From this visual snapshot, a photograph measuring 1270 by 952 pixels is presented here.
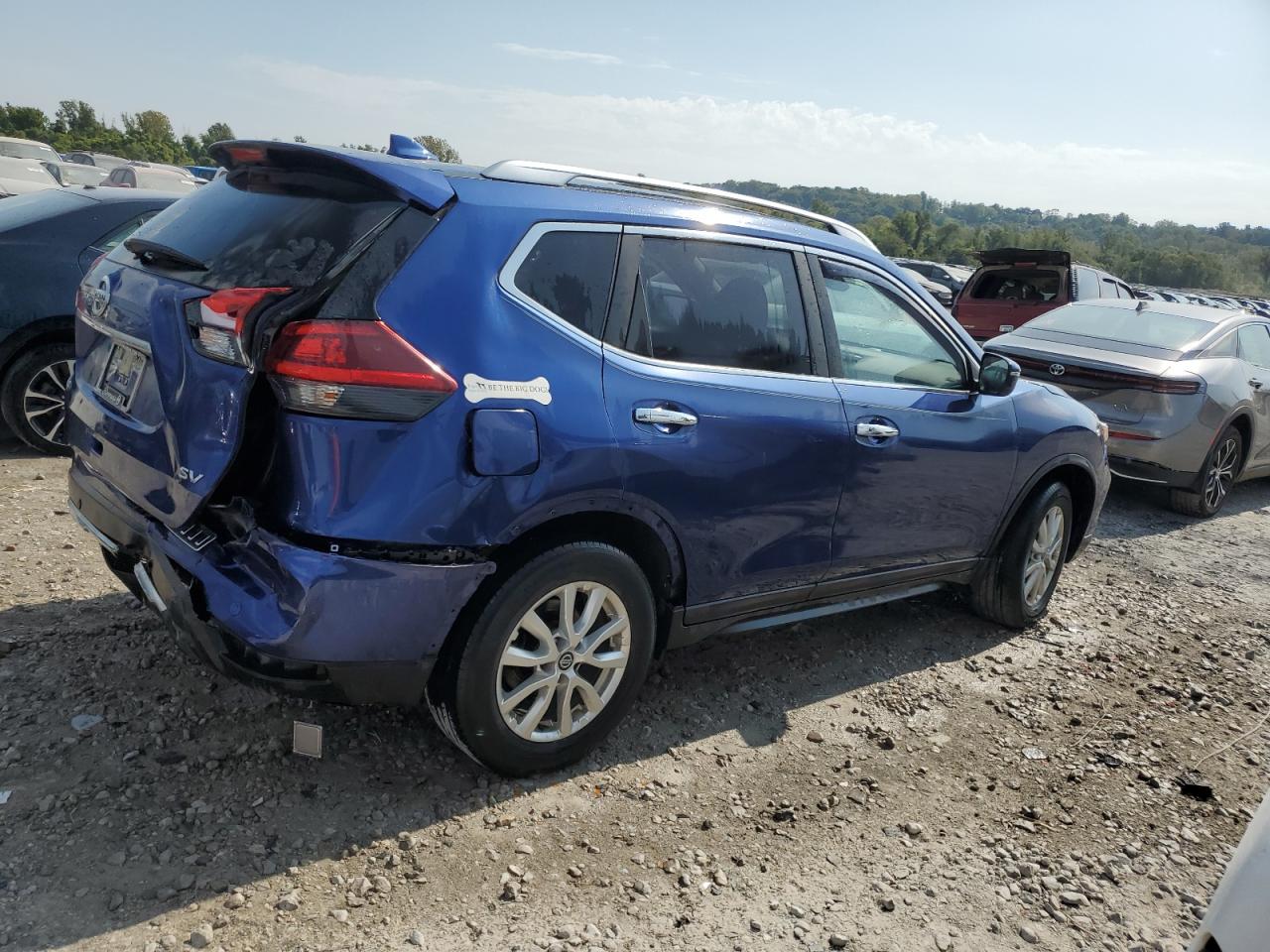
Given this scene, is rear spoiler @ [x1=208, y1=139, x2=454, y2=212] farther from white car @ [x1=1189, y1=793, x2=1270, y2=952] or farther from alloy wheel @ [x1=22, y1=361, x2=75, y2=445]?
alloy wheel @ [x1=22, y1=361, x2=75, y2=445]

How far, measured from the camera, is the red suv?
1251 cm

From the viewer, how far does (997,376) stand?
167 inches

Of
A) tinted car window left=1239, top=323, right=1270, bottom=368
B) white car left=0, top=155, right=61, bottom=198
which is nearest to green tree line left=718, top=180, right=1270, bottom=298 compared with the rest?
white car left=0, top=155, right=61, bottom=198

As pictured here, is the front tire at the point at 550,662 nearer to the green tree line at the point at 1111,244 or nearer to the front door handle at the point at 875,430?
the front door handle at the point at 875,430

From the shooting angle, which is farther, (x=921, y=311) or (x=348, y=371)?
(x=921, y=311)

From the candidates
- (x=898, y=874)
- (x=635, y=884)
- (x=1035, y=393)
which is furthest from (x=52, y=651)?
(x=1035, y=393)

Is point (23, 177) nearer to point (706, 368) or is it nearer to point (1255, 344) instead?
point (706, 368)

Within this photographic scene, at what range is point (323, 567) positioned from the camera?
8.37 ft

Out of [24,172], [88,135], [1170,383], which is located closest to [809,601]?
[1170,383]

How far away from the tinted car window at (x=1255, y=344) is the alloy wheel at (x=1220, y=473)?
864mm

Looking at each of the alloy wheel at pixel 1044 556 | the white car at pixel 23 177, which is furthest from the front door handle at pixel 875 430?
the white car at pixel 23 177

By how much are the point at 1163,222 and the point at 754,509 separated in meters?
201

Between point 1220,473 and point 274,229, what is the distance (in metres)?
7.72

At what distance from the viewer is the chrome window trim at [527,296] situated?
110 inches
